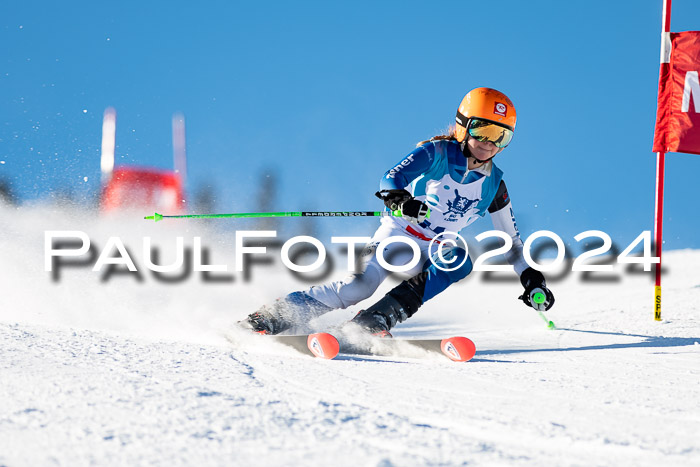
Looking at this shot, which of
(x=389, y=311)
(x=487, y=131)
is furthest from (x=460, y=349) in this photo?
(x=487, y=131)

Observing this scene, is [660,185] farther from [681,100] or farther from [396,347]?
[396,347]

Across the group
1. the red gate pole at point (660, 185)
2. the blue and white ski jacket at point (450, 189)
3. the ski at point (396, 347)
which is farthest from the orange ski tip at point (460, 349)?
the red gate pole at point (660, 185)

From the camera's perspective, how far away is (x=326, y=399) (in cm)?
197

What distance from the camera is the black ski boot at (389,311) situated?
3.99 meters

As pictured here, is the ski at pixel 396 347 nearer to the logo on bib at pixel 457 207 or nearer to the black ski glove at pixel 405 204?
the black ski glove at pixel 405 204

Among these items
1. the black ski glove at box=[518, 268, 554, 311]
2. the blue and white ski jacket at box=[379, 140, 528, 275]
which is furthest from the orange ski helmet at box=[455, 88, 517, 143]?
the black ski glove at box=[518, 268, 554, 311]

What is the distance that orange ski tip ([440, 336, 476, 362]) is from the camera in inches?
131

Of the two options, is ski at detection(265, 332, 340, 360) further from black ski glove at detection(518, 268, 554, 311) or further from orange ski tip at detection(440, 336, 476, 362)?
black ski glove at detection(518, 268, 554, 311)

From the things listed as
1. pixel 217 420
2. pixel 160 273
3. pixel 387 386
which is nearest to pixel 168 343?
pixel 387 386

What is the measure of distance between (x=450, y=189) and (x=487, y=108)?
0.59m

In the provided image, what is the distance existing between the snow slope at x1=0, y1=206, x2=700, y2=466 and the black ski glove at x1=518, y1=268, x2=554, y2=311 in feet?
0.86

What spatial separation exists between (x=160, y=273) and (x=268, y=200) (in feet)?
30.8

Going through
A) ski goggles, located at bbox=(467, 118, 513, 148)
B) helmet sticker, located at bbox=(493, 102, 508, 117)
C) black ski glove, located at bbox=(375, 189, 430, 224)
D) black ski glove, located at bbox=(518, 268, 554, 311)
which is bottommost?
A: black ski glove, located at bbox=(518, 268, 554, 311)

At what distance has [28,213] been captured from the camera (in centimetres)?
770
